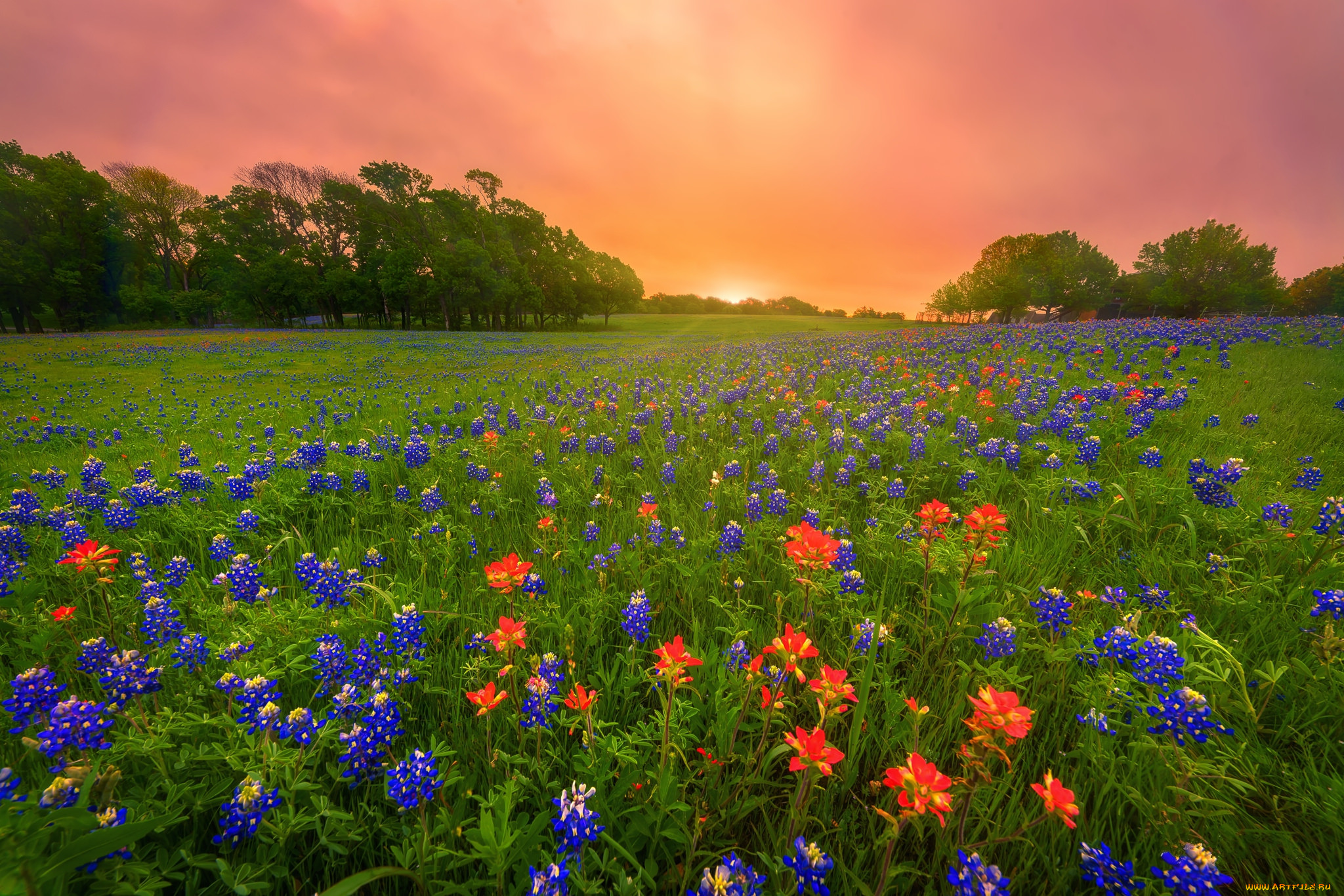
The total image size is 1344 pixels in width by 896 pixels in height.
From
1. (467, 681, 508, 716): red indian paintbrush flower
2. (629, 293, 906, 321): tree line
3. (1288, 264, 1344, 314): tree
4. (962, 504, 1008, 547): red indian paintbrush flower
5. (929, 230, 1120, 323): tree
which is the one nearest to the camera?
(467, 681, 508, 716): red indian paintbrush flower

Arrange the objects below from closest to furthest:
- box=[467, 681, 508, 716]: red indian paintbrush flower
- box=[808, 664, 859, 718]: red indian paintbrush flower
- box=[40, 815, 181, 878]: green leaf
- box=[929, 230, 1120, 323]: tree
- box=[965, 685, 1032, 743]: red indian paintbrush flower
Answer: box=[40, 815, 181, 878]: green leaf
box=[965, 685, 1032, 743]: red indian paintbrush flower
box=[808, 664, 859, 718]: red indian paintbrush flower
box=[467, 681, 508, 716]: red indian paintbrush flower
box=[929, 230, 1120, 323]: tree

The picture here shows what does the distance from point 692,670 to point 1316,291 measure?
97.7 m

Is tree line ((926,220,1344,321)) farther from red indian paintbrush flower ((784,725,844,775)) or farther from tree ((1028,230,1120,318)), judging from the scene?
red indian paintbrush flower ((784,725,844,775))

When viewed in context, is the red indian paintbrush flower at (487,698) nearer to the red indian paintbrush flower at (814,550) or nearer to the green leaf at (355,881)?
the green leaf at (355,881)

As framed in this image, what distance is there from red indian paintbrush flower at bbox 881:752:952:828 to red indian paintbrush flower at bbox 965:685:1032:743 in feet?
0.58

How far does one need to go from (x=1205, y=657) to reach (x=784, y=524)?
2335 mm

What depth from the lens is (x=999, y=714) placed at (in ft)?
4.24

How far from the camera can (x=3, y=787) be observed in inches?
47.0

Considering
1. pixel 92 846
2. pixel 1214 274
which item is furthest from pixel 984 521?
pixel 1214 274

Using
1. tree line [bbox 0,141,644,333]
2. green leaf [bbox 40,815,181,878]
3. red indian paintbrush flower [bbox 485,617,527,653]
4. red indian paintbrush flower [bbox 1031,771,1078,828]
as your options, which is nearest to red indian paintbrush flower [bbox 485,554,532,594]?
red indian paintbrush flower [bbox 485,617,527,653]

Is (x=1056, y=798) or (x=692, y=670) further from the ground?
(x=1056, y=798)

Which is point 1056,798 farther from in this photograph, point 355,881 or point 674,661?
point 355,881

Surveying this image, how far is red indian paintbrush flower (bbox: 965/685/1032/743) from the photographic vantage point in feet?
4.08

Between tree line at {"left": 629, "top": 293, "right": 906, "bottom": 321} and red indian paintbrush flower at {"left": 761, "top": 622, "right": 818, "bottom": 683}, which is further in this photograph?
tree line at {"left": 629, "top": 293, "right": 906, "bottom": 321}
